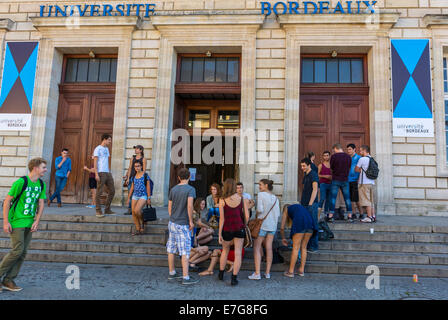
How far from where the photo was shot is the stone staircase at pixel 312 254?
17.4ft

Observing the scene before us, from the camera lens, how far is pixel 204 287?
14.1ft

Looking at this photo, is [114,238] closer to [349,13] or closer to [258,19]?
[258,19]

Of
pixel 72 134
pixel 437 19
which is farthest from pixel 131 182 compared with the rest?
pixel 437 19

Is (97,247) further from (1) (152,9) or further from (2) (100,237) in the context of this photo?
(1) (152,9)

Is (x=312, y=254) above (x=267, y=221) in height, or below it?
below

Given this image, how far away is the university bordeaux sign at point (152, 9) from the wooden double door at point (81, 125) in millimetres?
2431

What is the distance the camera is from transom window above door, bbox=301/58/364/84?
31.9ft

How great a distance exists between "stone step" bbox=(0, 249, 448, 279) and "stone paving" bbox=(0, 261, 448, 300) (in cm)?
17

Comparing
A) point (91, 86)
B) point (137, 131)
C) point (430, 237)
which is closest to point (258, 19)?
point (137, 131)

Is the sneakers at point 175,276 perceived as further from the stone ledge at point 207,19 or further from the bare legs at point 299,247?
the stone ledge at point 207,19

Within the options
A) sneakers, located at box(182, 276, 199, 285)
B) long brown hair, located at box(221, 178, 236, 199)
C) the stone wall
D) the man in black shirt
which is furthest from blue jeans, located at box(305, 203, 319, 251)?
the stone wall

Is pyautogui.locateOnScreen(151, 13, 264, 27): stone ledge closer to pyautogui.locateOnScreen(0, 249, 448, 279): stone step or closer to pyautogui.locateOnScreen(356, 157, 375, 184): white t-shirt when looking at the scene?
pyautogui.locateOnScreen(356, 157, 375, 184): white t-shirt

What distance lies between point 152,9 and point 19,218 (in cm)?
832

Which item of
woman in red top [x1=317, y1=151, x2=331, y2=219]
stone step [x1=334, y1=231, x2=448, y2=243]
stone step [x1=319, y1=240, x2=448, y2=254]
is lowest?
stone step [x1=319, y1=240, x2=448, y2=254]
